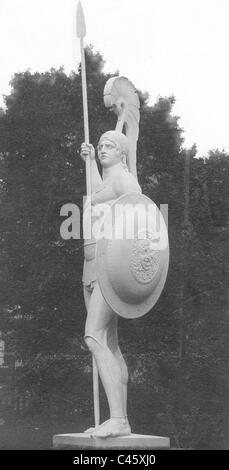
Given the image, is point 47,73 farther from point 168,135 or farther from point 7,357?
point 7,357

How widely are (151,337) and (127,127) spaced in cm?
767

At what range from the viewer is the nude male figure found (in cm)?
861

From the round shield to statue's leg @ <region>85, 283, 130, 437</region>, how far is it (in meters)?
0.26

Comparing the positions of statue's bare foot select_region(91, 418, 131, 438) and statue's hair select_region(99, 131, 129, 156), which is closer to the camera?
statue's bare foot select_region(91, 418, 131, 438)

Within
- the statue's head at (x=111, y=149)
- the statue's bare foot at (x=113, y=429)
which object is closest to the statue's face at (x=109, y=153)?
the statue's head at (x=111, y=149)

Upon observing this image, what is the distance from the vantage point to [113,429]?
8438 mm

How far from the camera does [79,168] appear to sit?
1744cm

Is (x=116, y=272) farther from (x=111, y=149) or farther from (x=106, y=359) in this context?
(x=111, y=149)

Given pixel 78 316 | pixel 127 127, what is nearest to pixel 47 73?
pixel 78 316

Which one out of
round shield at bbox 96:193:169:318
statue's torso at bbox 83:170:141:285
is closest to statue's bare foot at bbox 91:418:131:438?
round shield at bbox 96:193:169:318

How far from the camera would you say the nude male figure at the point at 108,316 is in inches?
339

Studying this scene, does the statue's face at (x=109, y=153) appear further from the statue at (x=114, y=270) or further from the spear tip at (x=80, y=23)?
the spear tip at (x=80, y=23)

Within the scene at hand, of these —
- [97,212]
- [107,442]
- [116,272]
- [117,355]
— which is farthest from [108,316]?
[107,442]

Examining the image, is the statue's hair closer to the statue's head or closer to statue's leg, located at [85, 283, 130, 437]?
the statue's head
